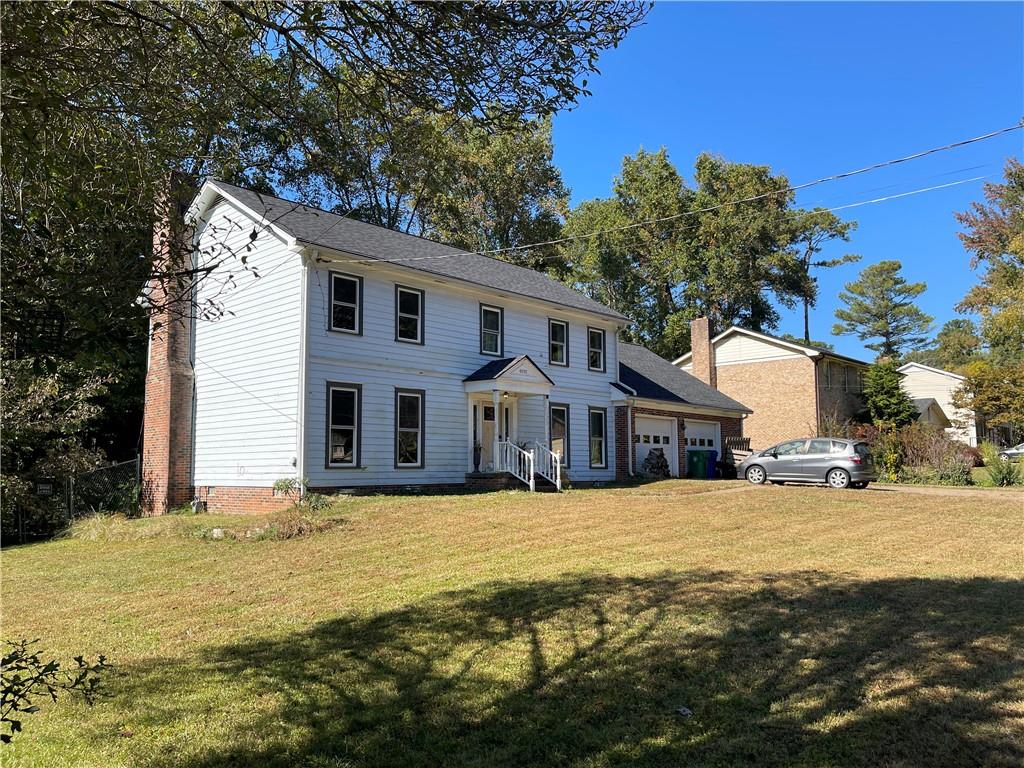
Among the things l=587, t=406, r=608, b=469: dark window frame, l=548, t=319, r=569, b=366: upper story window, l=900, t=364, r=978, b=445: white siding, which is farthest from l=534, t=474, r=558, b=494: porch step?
l=900, t=364, r=978, b=445: white siding

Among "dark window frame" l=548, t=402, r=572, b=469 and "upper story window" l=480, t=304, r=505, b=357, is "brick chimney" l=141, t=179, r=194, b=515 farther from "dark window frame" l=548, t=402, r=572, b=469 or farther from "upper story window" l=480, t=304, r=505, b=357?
"dark window frame" l=548, t=402, r=572, b=469

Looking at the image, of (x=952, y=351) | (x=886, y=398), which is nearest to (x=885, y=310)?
(x=952, y=351)

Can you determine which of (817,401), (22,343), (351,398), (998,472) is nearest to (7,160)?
(22,343)

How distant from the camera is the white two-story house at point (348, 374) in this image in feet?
52.7

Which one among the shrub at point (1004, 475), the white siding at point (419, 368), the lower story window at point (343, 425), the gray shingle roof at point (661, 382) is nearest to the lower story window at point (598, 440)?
the white siding at point (419, 368)

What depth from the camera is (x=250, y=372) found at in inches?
674

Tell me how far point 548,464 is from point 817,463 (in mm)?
8268

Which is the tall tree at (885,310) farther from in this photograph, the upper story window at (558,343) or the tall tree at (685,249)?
the upper story window at (558,343)

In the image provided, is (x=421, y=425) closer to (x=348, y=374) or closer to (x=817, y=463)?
(x=348, y=374)

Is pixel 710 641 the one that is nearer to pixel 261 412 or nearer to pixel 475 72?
pixel 475 72

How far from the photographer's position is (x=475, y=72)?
4500 mm

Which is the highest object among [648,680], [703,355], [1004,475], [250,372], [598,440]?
[703,355]

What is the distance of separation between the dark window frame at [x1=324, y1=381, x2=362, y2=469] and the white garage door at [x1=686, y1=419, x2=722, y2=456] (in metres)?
15.4

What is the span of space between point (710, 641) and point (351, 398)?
41.1 feet
